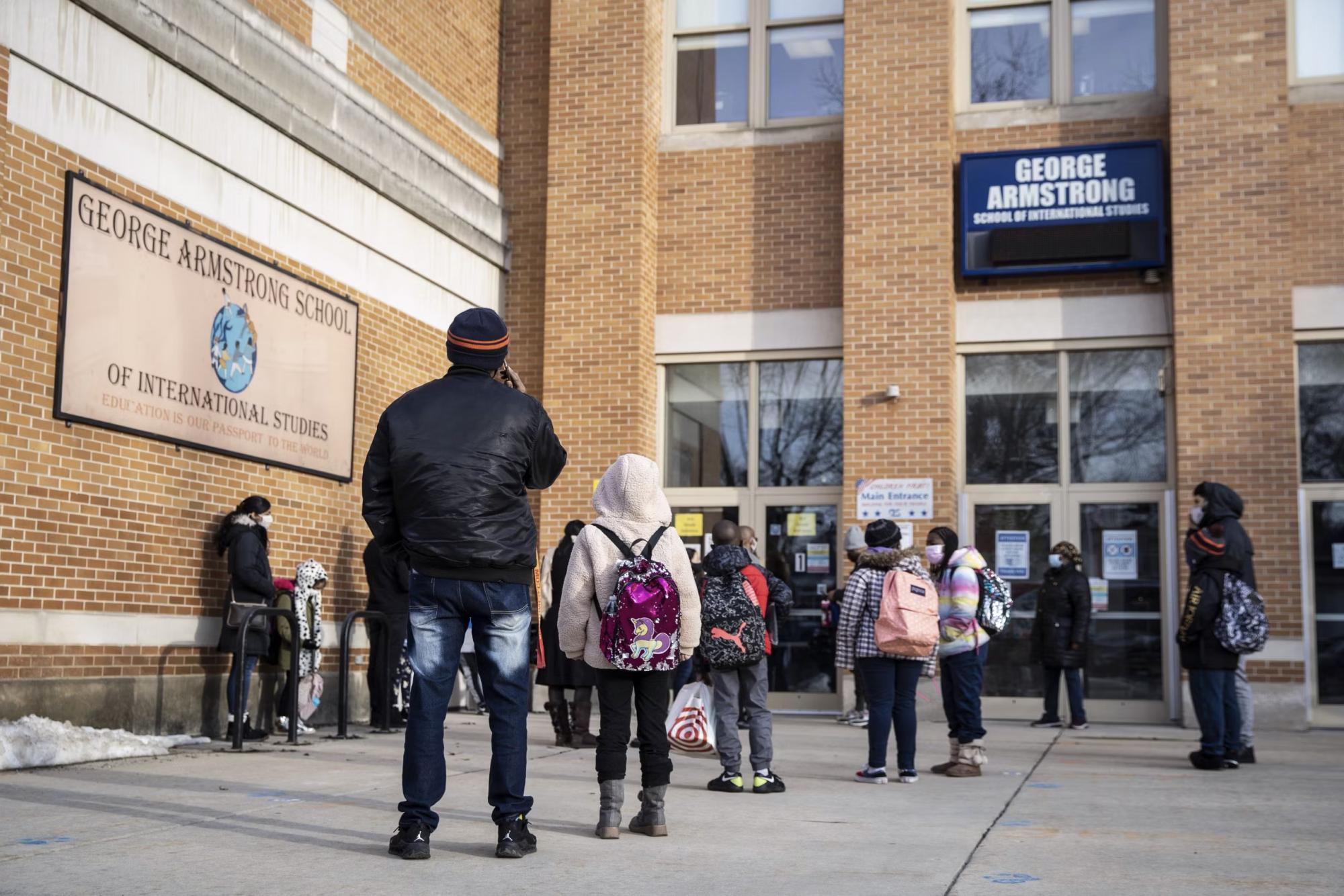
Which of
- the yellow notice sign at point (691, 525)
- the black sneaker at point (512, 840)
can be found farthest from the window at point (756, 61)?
the black sneaker at point (512, 840)

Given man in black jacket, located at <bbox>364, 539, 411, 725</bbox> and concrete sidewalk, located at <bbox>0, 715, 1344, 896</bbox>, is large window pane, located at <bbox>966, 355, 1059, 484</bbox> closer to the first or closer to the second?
concrete sidewalk, located at <bbox>0, 715, 1344, 896</bbox>

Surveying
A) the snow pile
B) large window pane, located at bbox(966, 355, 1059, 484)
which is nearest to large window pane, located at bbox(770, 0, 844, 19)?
large window pane, located at bbox(966, 355, 1059, 484)

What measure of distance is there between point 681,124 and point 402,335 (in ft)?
14.9

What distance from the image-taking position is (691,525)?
624 inches

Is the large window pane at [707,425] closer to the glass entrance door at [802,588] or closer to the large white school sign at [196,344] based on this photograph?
the glass entrance door at [802,588]

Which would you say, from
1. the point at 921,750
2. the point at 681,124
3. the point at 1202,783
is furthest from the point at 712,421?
the point at 1202,783

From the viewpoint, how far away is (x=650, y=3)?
1614 centimetres

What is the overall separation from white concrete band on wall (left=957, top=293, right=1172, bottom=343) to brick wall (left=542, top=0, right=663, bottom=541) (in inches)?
137

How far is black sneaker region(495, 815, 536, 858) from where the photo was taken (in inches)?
222

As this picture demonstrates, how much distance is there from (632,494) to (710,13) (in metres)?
11.3

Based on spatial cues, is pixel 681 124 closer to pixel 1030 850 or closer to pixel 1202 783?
pixel 1202 783

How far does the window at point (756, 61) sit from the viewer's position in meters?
16.2

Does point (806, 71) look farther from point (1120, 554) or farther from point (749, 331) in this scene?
point (1120, 554)

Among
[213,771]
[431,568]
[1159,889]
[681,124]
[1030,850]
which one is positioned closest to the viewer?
[1159,889]
